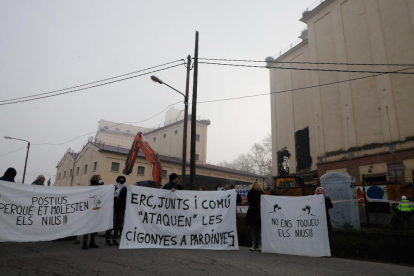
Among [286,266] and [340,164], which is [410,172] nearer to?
[340,164]

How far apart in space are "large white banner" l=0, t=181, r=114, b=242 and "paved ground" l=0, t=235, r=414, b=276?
1.45ft

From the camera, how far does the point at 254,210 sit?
812cm

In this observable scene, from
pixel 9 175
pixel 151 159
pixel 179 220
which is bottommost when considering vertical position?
pixel 179 220

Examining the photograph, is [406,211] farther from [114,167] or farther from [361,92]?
[114,167]

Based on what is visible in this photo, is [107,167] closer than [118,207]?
No

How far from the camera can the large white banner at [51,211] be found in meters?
6.37

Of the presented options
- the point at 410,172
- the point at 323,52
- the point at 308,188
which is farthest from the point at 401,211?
the point at 323,52

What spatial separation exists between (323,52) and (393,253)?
23.5 metres

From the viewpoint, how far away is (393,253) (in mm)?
7281

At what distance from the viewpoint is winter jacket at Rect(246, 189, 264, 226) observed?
803cm

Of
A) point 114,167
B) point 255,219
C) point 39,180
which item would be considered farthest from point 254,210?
point 114,167

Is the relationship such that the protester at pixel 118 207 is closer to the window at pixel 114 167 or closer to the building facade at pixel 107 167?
the building facade at pixel 107 167

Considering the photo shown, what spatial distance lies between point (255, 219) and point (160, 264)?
132 inches

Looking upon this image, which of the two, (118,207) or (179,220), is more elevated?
(118,207)
